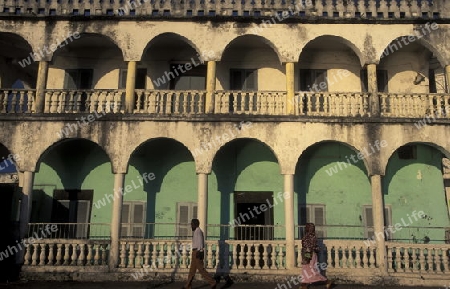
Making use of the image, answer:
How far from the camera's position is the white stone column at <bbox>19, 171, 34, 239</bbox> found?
1298cm

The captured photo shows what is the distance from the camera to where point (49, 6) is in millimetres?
14469

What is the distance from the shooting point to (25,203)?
1316 cm

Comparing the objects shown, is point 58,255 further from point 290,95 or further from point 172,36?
point 290,95

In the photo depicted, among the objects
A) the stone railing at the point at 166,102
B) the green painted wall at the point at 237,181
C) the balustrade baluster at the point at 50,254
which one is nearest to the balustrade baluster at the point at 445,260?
the green painted wall at the point at 237,181

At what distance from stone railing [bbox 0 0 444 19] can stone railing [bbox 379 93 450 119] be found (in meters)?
2.45

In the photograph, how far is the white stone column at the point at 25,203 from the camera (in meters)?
13.0

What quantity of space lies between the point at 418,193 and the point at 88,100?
10569 mm

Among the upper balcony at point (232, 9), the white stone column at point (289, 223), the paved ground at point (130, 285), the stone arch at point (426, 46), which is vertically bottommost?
the paved ground at point (130, 285)

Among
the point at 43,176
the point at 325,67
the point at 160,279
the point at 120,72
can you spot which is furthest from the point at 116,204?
the point at 325,67

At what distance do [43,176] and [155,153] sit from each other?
3.70m

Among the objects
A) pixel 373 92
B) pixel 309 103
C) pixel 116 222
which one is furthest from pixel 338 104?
pixel 116 222

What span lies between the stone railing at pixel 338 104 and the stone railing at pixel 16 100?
7813mm

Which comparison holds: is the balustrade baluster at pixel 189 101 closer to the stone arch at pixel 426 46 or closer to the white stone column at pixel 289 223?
the white stone column at pixel 289 223

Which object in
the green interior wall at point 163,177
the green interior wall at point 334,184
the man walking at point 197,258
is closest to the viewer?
the man walking at point 197,258
